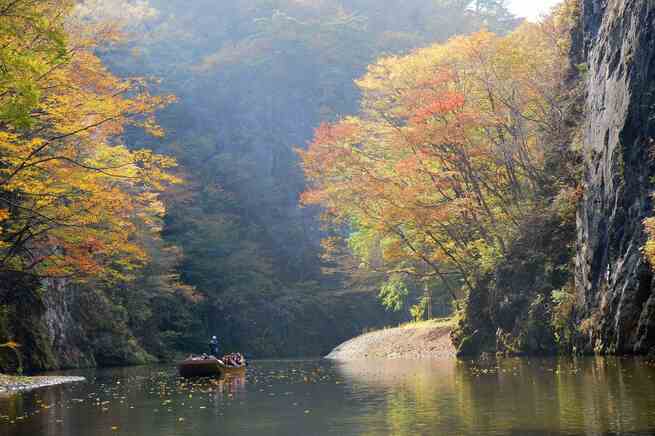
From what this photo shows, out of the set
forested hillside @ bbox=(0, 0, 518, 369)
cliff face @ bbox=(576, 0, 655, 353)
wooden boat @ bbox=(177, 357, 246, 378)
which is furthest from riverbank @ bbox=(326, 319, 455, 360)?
cliff face @ bbox=(576, 0, 655, 353)

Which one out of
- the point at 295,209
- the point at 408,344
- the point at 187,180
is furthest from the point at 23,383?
the point at 295,209

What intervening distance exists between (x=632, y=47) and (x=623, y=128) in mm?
1895

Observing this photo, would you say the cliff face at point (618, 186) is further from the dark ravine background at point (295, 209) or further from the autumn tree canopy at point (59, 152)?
the autumn tree canopy at point (59, 152)

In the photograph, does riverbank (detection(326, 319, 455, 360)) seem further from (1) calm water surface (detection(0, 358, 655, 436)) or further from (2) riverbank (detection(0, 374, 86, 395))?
(2) riverbank (detection(0, 374, 86, 395))

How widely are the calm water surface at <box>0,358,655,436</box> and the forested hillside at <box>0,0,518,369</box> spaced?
5665mm

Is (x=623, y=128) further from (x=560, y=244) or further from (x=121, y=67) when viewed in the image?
(x=121, y=67)

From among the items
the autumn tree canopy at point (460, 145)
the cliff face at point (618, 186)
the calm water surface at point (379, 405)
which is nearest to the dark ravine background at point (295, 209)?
the cliff face at point (618, 186)

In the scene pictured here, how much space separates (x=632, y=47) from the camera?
19.4 metres

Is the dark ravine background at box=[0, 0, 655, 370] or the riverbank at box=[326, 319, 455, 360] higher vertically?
the dark ravine background at box=[0, 0, 655, 370]

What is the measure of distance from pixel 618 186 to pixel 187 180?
122 ft

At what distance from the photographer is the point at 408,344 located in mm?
35469

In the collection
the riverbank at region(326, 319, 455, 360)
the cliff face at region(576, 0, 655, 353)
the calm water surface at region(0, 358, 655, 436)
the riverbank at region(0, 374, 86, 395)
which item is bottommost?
the calm water surface at region(0, 358, 655, 436)

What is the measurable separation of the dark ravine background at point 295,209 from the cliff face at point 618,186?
49mm

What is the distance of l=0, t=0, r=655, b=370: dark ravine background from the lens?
19.6 metres
